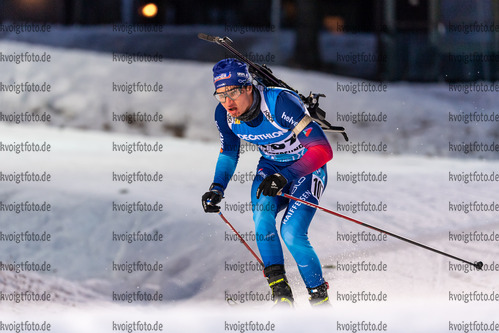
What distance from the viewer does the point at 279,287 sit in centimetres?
555

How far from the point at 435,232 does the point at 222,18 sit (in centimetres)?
2302

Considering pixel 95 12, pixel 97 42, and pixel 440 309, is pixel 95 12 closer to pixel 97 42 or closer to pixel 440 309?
pixel 97 42

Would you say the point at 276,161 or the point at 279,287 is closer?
the point at 279,287

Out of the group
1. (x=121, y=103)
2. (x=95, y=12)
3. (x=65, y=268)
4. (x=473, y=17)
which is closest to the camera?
(x=65, y=268)

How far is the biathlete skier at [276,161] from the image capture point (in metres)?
5.39

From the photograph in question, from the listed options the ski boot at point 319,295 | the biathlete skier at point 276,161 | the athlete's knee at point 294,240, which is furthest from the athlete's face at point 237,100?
the ski boot at point 319,295

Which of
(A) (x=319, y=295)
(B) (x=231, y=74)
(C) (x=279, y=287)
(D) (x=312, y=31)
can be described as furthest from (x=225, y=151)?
(D) (x=312, y=31)

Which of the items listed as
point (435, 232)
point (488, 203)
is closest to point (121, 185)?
point (435, 232)

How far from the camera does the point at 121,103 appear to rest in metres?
17.3

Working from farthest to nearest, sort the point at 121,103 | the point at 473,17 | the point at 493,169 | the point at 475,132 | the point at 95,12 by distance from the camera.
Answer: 1. the point at 95,12
2. the point at 473,17
3. the point at 121,103
4. the point at 475,132
5. the point at 493,169

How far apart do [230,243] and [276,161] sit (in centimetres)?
245

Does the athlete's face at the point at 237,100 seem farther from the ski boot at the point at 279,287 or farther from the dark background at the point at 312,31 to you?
the dark background at the point at 312,31

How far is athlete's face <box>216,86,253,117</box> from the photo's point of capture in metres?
5.35

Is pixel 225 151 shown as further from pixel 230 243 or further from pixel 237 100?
pixel 230 243
